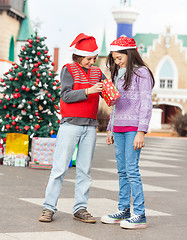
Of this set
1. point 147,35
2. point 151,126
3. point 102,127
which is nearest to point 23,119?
point 102,127

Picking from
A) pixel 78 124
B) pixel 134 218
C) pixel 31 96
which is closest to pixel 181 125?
pixel 31 96

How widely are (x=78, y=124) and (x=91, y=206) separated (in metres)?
1.22

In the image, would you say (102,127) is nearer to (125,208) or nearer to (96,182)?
(96,182)

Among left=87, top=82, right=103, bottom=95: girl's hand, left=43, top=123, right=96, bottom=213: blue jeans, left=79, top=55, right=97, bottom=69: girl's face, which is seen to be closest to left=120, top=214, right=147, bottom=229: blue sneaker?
left=43, top=123, right=96, bottom=213: blue jeans

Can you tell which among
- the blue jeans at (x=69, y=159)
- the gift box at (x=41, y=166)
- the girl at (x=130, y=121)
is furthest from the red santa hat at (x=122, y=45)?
the gift box at (x=41, y=166)

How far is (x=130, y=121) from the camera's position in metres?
5.16

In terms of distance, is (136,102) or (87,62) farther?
(87,62)

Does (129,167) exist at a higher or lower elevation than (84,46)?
lower

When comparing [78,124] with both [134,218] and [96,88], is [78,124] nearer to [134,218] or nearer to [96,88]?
[96,88]

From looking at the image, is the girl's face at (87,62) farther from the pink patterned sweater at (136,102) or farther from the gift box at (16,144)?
the gift box at (16,144)

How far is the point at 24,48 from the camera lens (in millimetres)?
10688

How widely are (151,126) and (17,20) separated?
17.9m

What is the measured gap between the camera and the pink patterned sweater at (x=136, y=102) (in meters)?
5.08

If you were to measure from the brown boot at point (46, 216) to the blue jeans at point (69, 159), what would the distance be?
55 mm
